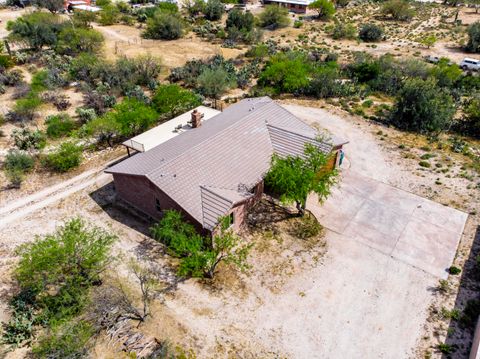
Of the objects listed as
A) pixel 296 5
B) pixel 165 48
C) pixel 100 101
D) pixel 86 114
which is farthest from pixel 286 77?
pixel 296 5

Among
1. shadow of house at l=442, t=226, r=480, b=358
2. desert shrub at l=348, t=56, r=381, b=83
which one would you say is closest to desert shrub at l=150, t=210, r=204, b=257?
shadow of house at l=442, t=226, r=480, b=358

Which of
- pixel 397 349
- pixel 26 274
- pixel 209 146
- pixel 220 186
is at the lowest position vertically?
pixel 397 349

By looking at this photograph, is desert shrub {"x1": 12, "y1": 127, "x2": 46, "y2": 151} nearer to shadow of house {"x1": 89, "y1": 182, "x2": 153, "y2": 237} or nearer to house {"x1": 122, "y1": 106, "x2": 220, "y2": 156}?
shadow of house {"x1": 89, "y1": 182, "x2": 153, "y2": 237}

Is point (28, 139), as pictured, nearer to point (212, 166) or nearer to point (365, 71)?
point (212, 166)

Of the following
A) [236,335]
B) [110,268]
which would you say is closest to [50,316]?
[110,268]

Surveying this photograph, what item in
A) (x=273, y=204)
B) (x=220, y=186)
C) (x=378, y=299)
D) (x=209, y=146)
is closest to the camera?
(x=378, y=299)

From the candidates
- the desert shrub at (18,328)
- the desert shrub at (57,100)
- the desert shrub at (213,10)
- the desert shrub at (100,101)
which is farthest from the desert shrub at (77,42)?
the desert shrub at (18,328)

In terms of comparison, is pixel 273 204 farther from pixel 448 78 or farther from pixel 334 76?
pixel 448 78

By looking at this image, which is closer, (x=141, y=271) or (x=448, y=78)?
(x=141, y=271)
